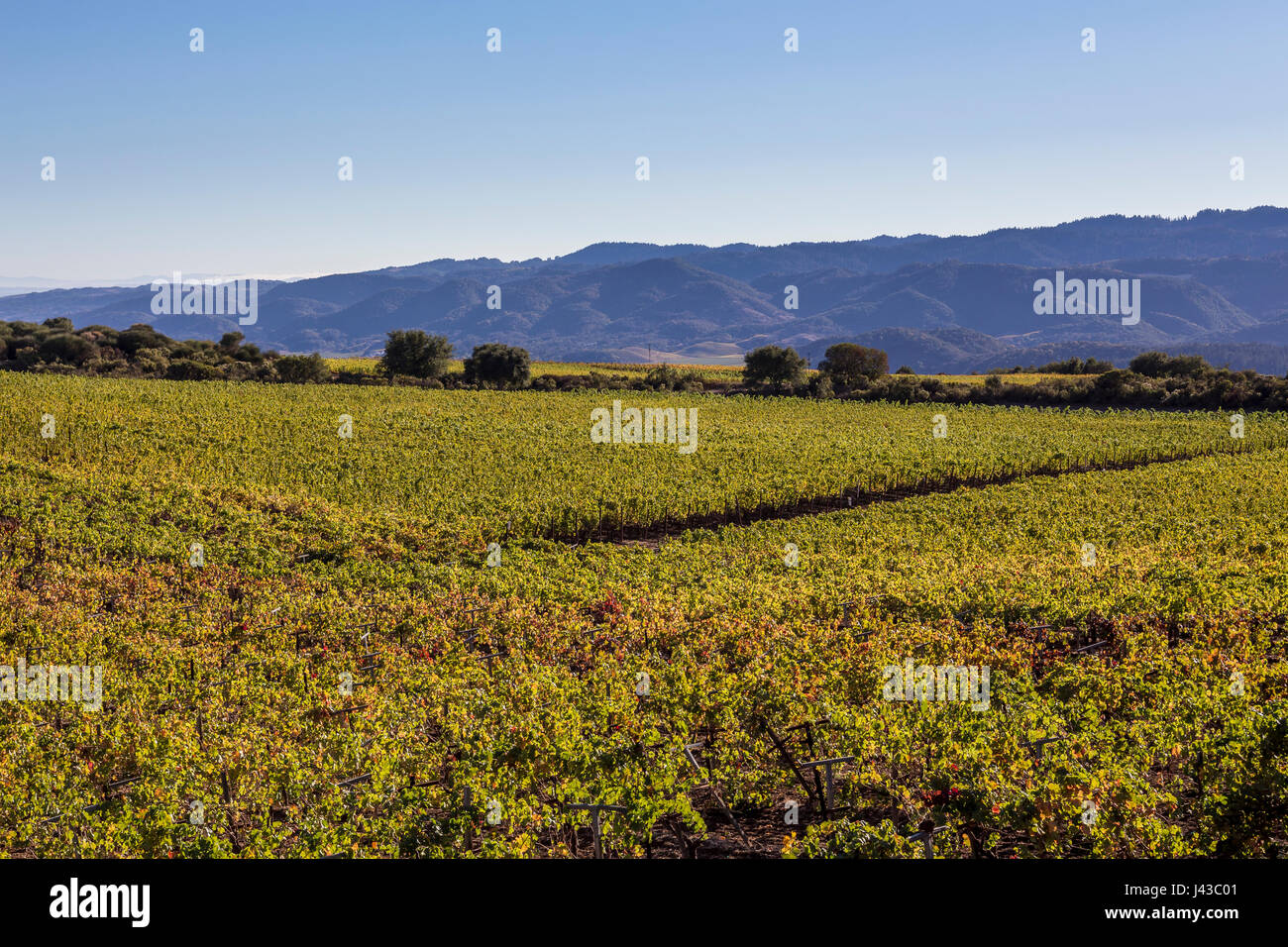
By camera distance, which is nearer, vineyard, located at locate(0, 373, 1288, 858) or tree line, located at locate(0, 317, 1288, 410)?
vineyard, located at locate(0, 373, 1288, 858)

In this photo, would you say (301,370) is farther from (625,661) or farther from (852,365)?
(625,661)

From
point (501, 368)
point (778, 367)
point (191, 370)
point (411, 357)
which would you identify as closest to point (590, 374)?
point (501, 368)

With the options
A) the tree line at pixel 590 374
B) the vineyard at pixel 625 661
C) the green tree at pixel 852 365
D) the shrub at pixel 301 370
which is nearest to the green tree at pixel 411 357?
the tree line at pixel 590 374

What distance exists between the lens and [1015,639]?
15.2m

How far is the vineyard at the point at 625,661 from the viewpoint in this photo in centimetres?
874

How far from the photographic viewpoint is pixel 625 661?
14547 mm

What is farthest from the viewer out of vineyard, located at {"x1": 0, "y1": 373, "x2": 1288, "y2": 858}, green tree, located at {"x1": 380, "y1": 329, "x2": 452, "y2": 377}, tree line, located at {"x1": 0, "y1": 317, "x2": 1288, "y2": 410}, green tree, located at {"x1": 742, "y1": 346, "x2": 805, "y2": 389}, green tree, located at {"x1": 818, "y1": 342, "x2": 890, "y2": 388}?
green tree, located at {"x1": 818, "y1": 342, "x2": 890, "y2": 388}

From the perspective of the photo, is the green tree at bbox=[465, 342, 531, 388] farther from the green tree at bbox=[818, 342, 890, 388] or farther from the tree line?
the green tree at bbox=[818, 342, 890, 388]

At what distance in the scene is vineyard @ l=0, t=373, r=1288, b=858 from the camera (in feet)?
28.7

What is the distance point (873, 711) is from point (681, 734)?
2542mm

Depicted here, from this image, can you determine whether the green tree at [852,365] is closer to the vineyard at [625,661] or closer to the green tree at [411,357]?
the green tree at [411,357]

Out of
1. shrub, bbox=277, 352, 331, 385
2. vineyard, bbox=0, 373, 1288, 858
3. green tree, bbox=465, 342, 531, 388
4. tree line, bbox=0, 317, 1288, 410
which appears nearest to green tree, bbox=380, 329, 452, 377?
tree line, bbox=0, 317, 1288, 410
